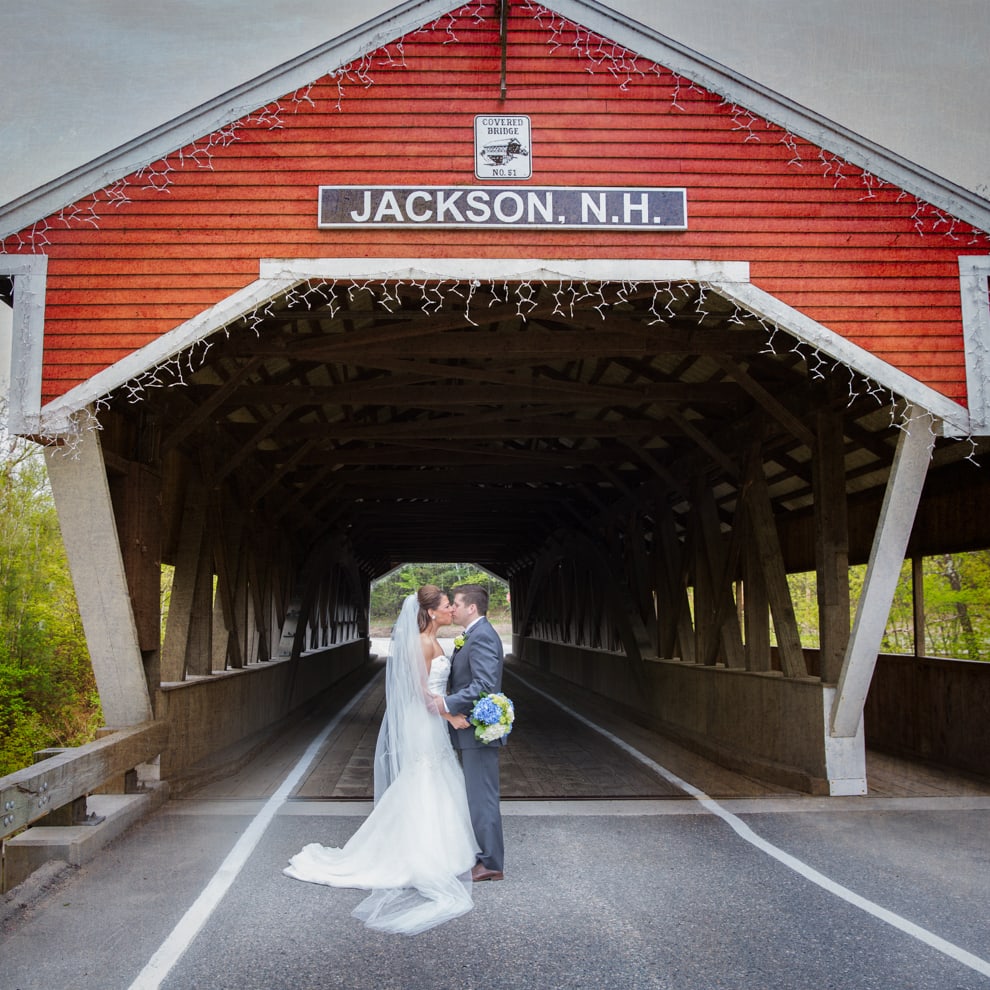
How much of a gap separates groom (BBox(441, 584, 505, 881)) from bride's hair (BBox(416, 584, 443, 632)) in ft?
0.32

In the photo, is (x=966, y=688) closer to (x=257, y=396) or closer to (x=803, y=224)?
(x=803, y=224)

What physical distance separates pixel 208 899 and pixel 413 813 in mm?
989

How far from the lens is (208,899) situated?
447 cm

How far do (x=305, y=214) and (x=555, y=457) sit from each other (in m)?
6.25

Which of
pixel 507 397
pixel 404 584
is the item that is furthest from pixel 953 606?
pixel 404 584

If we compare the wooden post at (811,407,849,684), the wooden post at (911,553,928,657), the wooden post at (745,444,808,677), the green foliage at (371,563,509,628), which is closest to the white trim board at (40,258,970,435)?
the wooden post at (811,407,849,684)

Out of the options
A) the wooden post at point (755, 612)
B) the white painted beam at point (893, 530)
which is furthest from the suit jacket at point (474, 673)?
the wooden post at point (755, 612)

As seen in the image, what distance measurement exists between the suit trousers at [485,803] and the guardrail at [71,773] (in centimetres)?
199

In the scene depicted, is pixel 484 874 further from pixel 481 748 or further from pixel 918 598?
pixel 918 598

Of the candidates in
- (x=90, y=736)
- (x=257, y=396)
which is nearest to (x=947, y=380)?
(x=257, y=396)

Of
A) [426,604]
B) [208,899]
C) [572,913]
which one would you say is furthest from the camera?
[426,604]

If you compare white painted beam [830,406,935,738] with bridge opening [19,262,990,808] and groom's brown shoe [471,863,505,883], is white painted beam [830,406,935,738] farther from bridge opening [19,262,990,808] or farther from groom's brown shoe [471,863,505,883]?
groom's brown shoe [471,863,505,883]

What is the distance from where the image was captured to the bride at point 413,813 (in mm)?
4414

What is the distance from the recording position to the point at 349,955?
3707 mm
